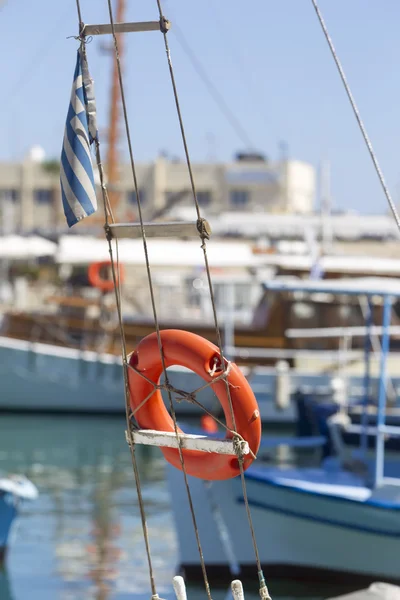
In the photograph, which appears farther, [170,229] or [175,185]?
[175,185]

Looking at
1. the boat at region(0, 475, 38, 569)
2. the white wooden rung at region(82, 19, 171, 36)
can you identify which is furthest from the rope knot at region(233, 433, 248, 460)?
the boat at region(0, 475, 38, 569)

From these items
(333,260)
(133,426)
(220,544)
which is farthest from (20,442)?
(133,426)

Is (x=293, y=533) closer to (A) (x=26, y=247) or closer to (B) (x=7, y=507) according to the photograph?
(B) (x=7, y=507)

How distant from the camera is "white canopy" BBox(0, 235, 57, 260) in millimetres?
28703

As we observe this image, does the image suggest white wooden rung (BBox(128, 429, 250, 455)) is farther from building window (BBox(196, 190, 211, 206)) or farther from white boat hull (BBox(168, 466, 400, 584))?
building window (BBox(196, 190, 211, 206))

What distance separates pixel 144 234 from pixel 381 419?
6.11 m

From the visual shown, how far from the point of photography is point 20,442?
24.1 meters

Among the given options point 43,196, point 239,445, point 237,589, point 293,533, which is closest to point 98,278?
point 293,533

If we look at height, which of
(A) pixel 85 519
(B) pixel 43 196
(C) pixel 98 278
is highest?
(B) pixel 43 196

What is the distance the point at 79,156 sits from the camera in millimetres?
6410

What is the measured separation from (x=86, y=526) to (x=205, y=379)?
9573 millimetres

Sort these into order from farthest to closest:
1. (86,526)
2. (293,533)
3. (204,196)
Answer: (204,196) → (86,526) → (293,533)

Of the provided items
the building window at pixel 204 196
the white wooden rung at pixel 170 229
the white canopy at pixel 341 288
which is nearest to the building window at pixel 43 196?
the building window at pixel 204 196

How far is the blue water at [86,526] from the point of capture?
12.4m
